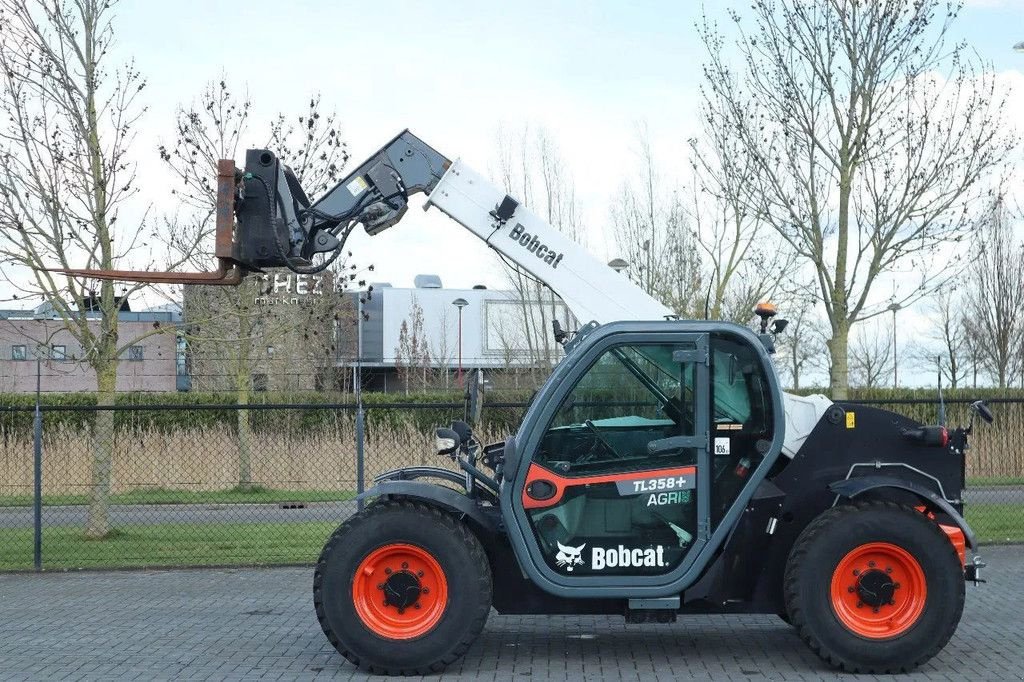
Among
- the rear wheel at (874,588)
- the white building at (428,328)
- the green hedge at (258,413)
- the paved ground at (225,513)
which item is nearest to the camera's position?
the rear wheel at (874,588)

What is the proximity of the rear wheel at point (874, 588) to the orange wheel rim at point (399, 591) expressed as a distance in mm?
2207

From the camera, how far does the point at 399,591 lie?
7789 millimetres

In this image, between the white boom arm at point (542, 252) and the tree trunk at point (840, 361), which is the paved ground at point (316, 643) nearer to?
the white boom arm at point (542, 252)

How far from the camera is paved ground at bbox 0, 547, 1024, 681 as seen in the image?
25.6 feet

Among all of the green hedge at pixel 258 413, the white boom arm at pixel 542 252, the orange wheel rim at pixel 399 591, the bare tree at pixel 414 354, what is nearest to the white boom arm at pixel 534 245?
the white boom arm at pixel 542 252

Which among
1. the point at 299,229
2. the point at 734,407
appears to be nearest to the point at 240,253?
the point at 299,229

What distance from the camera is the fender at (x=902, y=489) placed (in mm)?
7797

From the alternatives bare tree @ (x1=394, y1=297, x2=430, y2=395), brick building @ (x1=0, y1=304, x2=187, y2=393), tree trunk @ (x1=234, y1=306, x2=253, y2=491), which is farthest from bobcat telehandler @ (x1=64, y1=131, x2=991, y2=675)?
bare tree @ (x1=394, y1=297, x2=430, y2=395)

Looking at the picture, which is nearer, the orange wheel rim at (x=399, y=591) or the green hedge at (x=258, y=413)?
the orange wheel rim at (x=399, y=591)

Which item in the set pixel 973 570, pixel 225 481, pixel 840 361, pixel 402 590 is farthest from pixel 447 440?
pixel 840 361

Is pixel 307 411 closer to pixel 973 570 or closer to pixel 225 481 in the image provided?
pixel 225 481

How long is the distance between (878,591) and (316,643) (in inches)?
153

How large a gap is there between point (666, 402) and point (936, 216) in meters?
8.86

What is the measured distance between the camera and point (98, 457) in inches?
547
